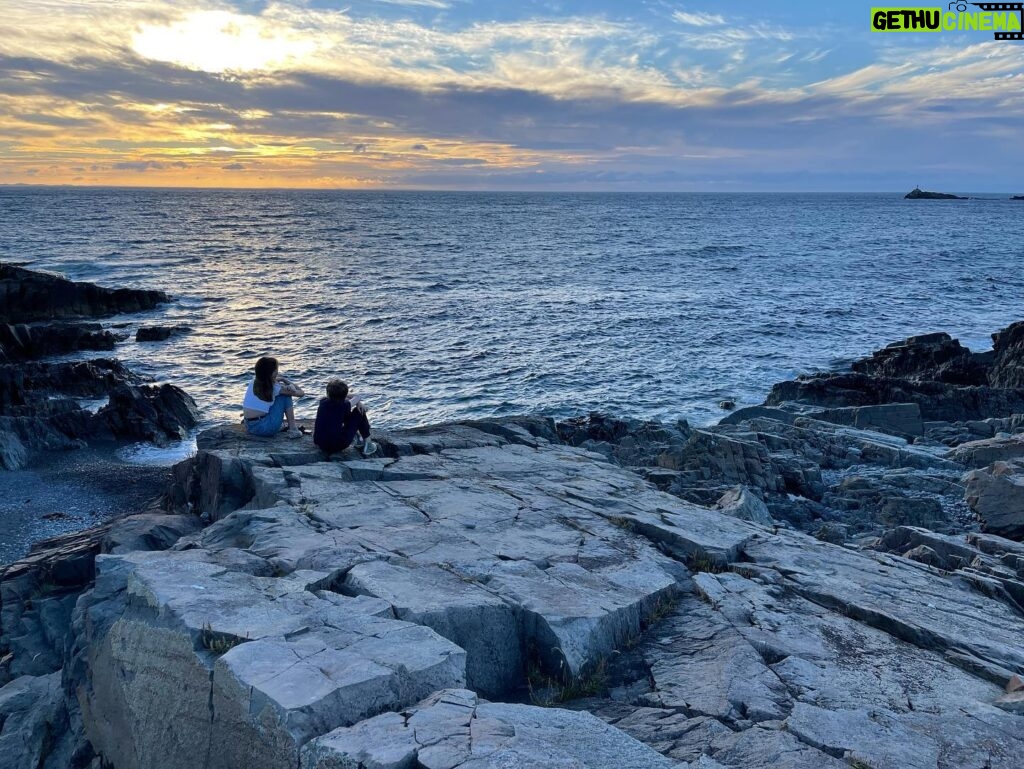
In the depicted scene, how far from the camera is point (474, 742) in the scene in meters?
4.70

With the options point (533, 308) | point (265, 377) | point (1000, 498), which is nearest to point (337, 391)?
point (265, 377)

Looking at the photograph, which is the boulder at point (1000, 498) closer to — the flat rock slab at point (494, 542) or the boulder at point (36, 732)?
the flat rock slab at point (494, 542)

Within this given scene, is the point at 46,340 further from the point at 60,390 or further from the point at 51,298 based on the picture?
the point at 51,298

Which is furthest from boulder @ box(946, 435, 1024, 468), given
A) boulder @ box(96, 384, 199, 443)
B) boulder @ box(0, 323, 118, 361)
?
boulder @ box(0, 323, 118, 361)

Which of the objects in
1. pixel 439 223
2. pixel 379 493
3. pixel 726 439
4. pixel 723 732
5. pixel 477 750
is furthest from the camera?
pixel 439 223

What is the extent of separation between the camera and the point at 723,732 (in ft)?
18.9

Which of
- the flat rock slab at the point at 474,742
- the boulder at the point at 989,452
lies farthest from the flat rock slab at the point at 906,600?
the boulder at the point at 989,452

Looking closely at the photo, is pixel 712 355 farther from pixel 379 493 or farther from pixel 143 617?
pixel 143 617

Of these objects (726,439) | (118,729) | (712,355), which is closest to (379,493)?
(118,729)

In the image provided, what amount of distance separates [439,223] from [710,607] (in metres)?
128

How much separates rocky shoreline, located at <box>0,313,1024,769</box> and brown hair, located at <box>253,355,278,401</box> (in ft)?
2.88

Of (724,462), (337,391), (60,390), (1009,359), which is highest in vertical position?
(337,391)

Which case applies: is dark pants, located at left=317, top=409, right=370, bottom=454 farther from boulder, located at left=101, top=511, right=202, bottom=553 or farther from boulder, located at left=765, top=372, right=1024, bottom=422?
boulder, located at left=765, top=372, right=1024, bottom=422

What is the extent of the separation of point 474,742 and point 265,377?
8.73 m
